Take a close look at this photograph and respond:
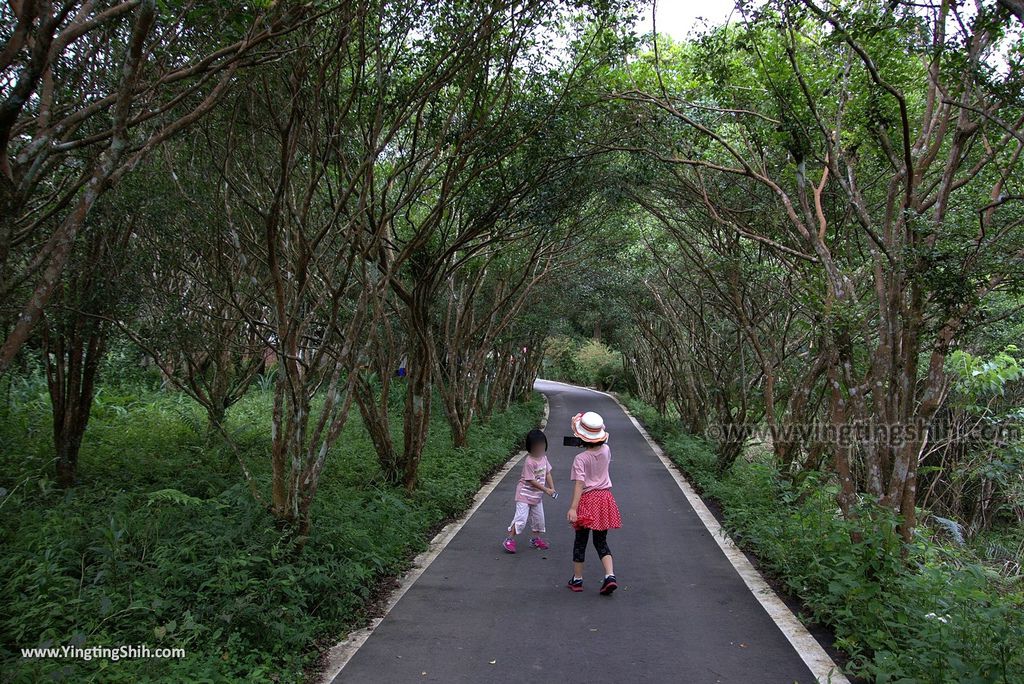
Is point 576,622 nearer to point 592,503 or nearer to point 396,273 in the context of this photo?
point 592,503

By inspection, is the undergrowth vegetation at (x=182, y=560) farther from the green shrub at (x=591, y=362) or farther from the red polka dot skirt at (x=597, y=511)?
the green shrub at (x=591, y=362)

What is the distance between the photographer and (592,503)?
23.5 ft

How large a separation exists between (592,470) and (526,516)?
2.00 meters

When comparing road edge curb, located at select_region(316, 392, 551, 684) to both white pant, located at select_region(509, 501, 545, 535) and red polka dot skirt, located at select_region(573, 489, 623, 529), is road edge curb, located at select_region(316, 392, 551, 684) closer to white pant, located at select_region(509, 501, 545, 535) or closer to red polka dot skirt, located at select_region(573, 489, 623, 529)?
white pant, located at select_region(509, 501, 545, 535)

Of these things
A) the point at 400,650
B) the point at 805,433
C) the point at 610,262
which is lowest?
the point at 400,650

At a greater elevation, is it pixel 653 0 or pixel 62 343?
pixel 653 0

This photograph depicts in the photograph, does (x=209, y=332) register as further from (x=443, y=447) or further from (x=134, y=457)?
(x=443, y=447)

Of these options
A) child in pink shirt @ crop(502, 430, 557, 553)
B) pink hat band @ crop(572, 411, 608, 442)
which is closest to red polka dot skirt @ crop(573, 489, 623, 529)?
pink hat band @ crop(572, 411, 608, 442)

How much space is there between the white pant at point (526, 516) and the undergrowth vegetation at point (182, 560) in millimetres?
1161

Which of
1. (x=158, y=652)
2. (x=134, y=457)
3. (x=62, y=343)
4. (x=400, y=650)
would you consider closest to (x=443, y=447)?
(x=134, y=457)

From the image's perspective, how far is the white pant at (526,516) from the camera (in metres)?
8.88

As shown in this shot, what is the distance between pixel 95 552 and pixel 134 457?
191 inches

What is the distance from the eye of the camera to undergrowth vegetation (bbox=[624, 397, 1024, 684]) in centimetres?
454

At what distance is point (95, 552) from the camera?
5809 mm
